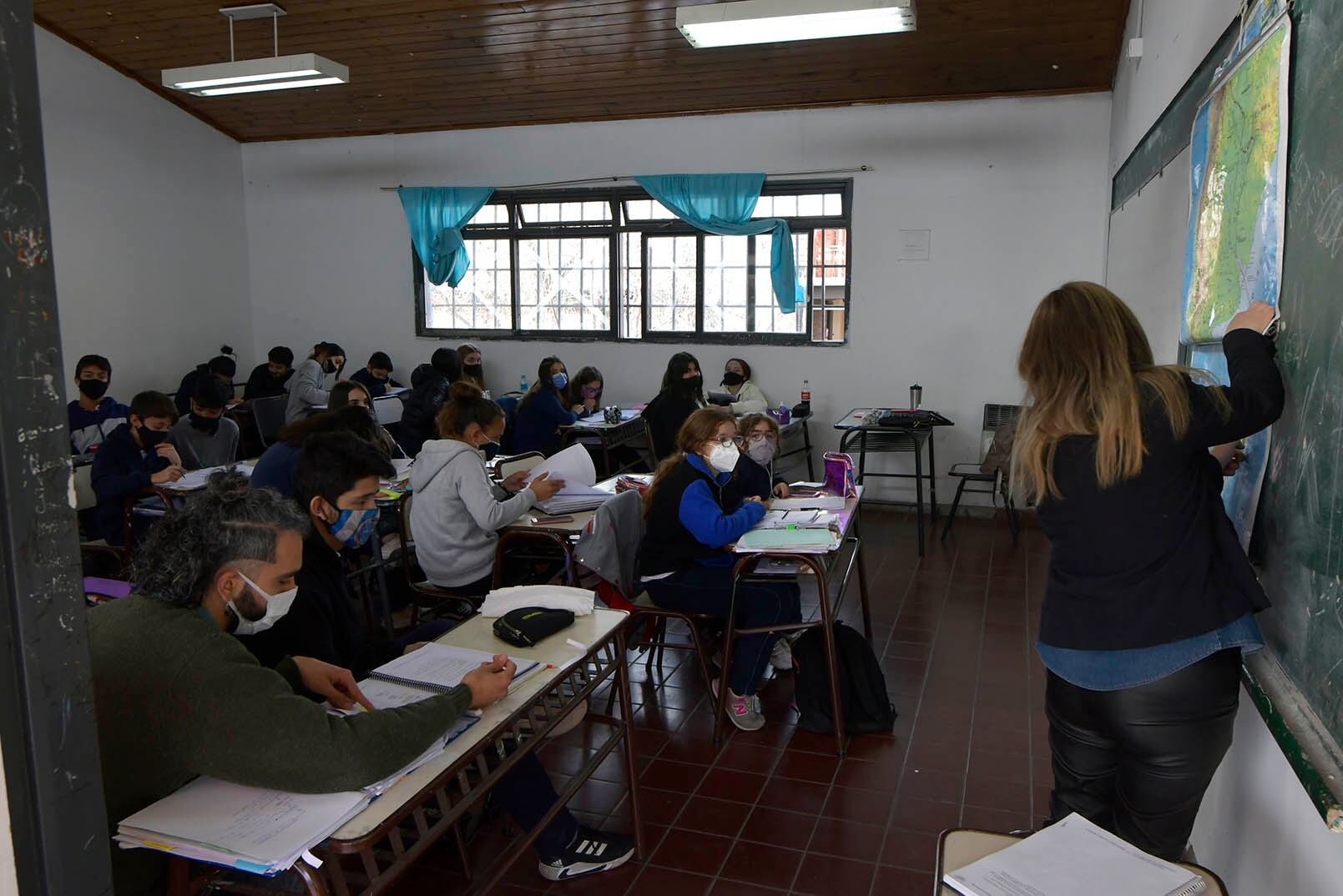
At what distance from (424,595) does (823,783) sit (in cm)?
162

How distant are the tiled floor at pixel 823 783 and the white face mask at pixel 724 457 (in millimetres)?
854

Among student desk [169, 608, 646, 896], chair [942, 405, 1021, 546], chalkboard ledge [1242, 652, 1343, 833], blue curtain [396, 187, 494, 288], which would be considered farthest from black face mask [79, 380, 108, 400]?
chalkboard ledge [1242, 652, 1343, 833]

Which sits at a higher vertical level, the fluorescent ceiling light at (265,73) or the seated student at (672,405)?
the fluorescent ceiling light at (265,73)

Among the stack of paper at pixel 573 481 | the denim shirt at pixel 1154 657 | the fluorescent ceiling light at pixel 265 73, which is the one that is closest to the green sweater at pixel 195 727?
the denim shirt at pixel 1154 657

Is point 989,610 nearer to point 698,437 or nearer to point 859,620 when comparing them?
point 859,620

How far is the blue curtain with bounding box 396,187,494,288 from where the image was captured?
7.95m

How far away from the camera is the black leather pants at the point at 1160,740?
1609mm

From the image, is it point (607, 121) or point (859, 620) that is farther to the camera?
point (607, 121)

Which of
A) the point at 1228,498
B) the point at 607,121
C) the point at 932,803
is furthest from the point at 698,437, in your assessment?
the point at 607,121

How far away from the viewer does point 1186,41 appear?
3.04 metres

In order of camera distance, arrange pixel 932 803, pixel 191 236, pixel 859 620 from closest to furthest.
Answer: pixel 932 803
pixel 859 620
pixel 191 236

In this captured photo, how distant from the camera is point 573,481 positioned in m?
3.93

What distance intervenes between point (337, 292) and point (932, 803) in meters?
7.30

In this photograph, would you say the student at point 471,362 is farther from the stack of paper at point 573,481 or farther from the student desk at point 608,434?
the stack of paper at point 573,481
